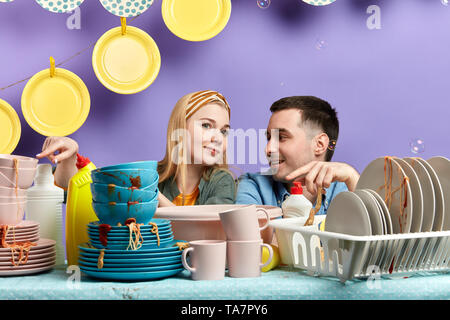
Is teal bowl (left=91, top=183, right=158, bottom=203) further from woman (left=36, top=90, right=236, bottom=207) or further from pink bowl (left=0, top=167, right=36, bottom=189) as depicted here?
woman (left=36, top=90, right=236, bottom=207)

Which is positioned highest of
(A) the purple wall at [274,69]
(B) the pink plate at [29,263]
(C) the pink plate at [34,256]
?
(A) the purple wall at [274,69]

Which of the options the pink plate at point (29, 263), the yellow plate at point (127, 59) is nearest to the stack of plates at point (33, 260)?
the pink plate at point (29, 263)

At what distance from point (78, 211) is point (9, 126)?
3.71 ft

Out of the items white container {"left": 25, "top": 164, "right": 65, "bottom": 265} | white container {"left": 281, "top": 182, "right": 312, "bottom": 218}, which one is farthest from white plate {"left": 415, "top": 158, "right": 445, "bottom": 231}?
white container {"left": 25, "top": 164, "right": 65, "bottom": 265}

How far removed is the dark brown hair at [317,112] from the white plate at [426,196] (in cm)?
111

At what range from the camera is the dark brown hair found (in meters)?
2.07

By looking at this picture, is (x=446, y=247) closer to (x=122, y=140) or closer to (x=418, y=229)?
(x=418, y=229)

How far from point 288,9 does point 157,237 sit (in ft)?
5.06

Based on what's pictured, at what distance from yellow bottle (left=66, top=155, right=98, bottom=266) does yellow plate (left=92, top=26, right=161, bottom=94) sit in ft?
3.28

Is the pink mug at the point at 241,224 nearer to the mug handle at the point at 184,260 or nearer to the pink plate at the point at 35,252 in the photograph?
the mug handle at the point at 184,260

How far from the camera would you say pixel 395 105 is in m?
2.18

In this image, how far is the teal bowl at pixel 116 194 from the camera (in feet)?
2.90

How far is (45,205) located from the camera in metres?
1.06
